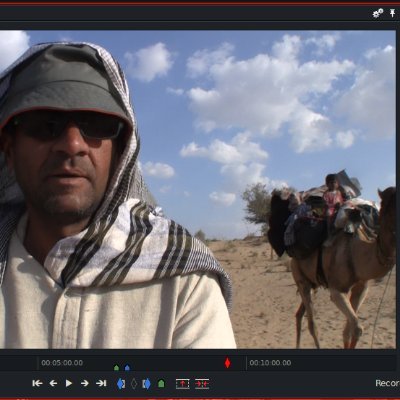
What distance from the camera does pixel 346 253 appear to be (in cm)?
752

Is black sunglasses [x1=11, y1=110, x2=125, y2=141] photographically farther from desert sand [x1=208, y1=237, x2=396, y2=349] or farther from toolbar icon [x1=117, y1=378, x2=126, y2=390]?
desert sand [x1=208, y1=237, x2=396, y2=349]

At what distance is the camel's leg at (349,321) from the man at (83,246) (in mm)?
5157

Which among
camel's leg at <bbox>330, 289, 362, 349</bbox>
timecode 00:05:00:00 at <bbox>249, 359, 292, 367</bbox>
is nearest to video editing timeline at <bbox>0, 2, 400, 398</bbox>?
timecode 00:05:00:00 at <bbox>249, 359, 292, 367</bbox>

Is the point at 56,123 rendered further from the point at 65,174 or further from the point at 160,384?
the point at 160,384

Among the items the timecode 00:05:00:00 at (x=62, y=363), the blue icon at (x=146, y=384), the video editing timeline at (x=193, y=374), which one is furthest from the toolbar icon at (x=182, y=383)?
the timecode 00:05:00:00 at (x=62, y=363)

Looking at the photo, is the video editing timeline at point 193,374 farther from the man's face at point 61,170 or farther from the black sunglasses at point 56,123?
the black sunglasses at point 56,123

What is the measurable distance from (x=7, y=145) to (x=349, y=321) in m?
5.89

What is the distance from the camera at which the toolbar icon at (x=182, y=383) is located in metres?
1.95

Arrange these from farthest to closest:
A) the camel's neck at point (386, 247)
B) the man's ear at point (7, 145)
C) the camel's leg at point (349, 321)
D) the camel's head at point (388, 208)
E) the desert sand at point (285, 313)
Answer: the desert sand at point (285, 313) < the camel's leg at point (349, 321) < the camel's neck at point (386, 247) < the camel's head at point (388, 208) < the man's ear at point (7, 145)

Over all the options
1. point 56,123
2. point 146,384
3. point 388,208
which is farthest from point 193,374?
point 388,208

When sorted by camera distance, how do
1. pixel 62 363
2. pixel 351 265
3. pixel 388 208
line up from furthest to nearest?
pixel 351 265 → pixel 388 208 → pixel 62 363

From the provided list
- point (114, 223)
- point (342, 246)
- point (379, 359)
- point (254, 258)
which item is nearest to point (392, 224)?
point (342, 246)

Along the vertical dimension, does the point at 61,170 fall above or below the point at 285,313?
below

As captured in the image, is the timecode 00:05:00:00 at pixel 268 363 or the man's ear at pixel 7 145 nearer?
the timecode 00:05:00:00 at pixel 268 363
